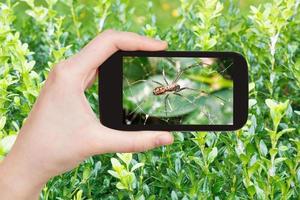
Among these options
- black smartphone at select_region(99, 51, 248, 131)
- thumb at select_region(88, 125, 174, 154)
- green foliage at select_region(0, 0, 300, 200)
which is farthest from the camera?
green foliage at select_region(0, 0, 300, 200)

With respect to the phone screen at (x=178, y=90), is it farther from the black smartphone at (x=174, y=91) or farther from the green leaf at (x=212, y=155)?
the green leaf at (x=212, y=155)

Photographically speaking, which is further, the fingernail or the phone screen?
the phone screen

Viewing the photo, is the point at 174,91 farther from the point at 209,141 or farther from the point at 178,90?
the point at 209,141

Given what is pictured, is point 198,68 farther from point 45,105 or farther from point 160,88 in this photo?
point 45,105

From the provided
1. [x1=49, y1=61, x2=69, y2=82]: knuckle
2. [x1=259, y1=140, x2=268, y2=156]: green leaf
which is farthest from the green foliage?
[x1=49, y1=61, x2=69, y2=82]: knuckle

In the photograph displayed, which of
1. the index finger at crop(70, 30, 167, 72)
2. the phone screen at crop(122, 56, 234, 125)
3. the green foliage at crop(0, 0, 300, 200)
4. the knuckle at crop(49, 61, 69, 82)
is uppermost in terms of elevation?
the index finger at crop(70, 30, 167, 72)

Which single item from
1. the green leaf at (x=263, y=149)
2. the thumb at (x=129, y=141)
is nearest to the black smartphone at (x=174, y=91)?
the thumb at (x=129, y=141)

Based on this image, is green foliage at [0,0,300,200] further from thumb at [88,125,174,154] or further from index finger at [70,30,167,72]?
index finger at [70,30,167,72]
